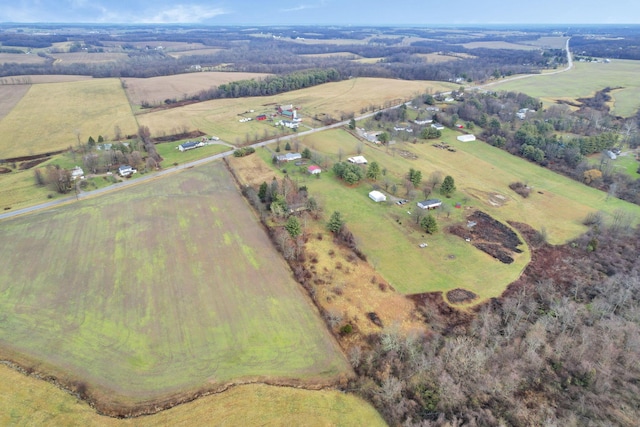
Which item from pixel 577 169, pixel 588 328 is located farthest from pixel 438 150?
pixel 588 328

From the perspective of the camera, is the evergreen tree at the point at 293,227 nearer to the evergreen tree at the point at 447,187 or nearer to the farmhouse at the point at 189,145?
the evergreen tree at the point at 447,187

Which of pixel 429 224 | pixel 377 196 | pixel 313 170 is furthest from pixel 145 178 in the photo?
pixel 429 224

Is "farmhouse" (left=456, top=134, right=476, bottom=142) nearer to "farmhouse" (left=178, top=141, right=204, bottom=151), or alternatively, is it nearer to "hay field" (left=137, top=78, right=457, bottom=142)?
"hay field" (left=137, top=78, right=457, bottom=142)

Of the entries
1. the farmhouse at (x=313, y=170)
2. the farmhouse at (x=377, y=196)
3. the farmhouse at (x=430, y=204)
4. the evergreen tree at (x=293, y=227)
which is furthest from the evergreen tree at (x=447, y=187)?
the evergreen tree at (x=293, y=227)

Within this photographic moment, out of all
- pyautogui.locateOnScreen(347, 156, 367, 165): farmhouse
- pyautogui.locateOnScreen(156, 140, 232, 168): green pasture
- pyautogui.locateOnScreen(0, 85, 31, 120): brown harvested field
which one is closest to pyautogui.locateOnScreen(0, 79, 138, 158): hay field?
pyautogui.locateOnScreen(0, 85, 31, 120): brown harvested field

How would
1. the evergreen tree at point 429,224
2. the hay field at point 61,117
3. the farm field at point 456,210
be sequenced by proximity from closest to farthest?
the farm field at point 456,210
the evergreen tree at point 429,224
the hay field at point 61,117
